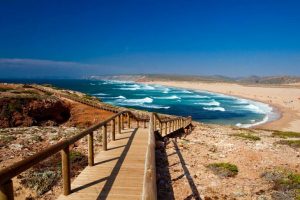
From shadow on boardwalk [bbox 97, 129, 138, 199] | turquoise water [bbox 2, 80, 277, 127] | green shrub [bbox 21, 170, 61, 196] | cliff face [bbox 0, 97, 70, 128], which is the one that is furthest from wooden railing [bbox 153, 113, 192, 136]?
turquoise water [bbox 2, 80, 277, 127]

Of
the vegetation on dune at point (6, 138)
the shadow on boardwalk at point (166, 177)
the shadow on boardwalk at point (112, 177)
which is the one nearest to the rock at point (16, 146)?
the vegetation on dune at point (6, 138)

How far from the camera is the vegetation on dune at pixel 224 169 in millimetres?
11164

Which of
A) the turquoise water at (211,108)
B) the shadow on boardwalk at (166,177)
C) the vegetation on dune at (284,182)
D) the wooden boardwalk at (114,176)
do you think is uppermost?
the wooden boardwalk at (114,176)

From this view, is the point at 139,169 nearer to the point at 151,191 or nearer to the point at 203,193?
the point at 203,193

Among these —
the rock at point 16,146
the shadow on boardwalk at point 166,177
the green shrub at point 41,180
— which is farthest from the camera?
the rock at point 16,146

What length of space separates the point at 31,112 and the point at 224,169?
16.6 metres

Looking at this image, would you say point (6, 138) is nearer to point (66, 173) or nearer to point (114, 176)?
point (114, 176)

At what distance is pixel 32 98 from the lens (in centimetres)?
2381

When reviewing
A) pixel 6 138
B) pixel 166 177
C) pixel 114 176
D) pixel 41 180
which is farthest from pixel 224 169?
pixel 6 138

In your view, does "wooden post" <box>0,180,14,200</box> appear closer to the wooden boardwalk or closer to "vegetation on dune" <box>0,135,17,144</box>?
the wooden boardwalk

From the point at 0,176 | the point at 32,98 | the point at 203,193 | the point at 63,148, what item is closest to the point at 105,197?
the point at 63,148

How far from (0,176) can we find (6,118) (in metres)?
19.2

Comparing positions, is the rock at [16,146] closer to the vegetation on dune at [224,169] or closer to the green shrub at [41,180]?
the green shrub at [41,180]

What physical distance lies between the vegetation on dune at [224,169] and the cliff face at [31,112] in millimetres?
14970
